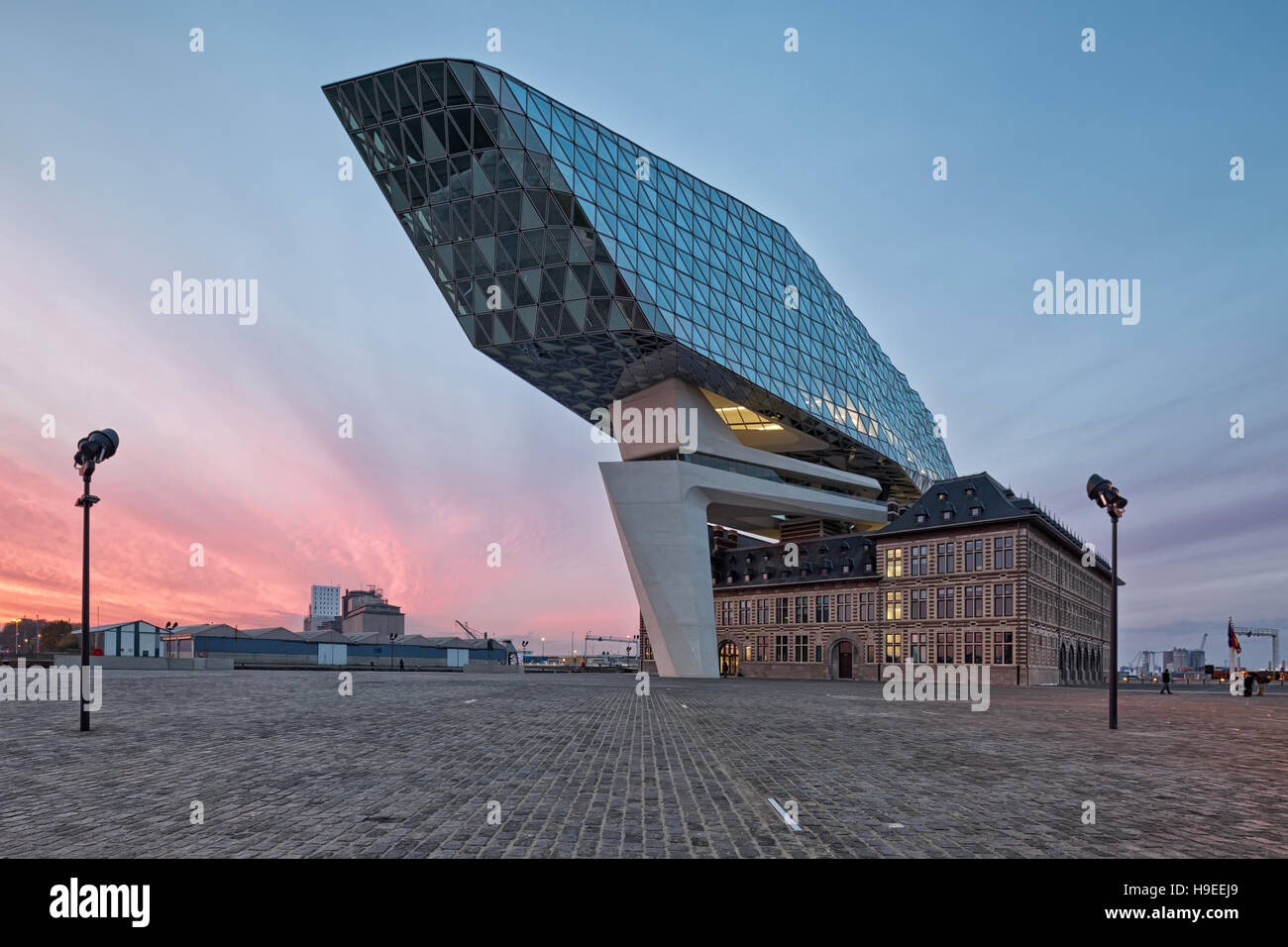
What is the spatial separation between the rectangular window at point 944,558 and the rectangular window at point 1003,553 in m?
3.86

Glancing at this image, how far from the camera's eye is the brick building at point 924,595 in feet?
194

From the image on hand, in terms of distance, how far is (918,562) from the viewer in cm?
6550

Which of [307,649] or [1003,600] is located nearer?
[1003,600]

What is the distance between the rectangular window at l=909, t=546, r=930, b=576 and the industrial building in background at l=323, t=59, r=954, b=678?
36.7ft

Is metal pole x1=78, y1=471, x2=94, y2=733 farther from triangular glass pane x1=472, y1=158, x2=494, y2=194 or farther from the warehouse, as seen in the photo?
the warehouse

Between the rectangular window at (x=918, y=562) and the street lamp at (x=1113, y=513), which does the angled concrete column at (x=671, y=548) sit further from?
the street lamp at (x=1113, y=513)

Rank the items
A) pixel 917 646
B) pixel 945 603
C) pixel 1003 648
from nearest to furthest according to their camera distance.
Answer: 1. pixel 1003 648
2. pixel 945 603
3. pixel 917 646

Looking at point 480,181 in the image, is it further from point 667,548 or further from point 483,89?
point 667,548

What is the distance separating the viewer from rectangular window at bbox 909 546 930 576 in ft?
213

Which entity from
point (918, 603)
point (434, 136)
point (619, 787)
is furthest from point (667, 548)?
point (619, 787)

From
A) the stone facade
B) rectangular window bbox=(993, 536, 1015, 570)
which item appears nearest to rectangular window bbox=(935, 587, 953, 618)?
the stone facade

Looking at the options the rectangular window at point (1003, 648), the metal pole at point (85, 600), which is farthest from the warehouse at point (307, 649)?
A: the metal pole at point (85, 600)

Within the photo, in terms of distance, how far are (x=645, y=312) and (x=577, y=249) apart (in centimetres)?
607
